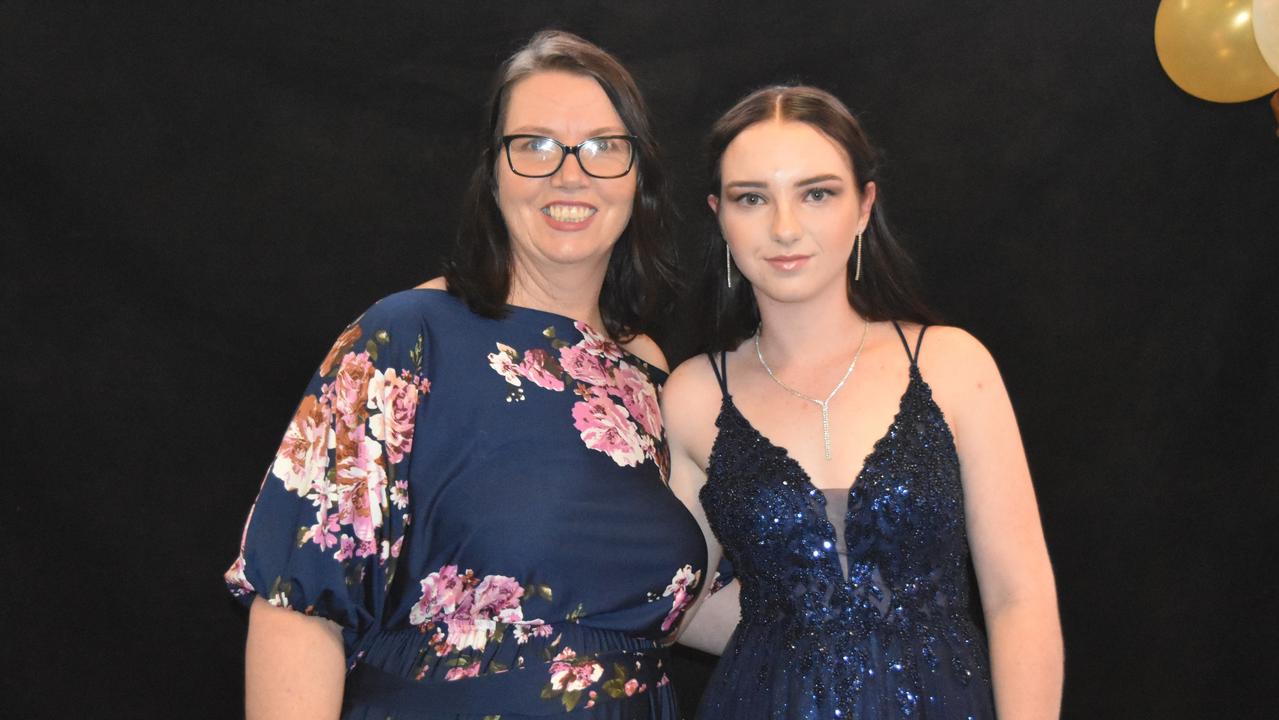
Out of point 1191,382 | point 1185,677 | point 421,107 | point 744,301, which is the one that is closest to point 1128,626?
point 1185,677

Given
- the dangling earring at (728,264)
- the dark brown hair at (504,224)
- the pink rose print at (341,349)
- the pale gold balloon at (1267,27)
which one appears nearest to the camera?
the pink rose print at (341,349)

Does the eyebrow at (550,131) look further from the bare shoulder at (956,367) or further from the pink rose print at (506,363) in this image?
the bare shoulder at (956,367)

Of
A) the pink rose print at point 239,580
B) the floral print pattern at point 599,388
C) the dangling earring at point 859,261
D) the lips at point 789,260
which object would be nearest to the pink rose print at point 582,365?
the floral print pattern at point 599,388

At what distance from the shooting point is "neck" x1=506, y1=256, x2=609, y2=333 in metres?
2.01

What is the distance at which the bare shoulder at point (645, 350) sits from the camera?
85.6 inches

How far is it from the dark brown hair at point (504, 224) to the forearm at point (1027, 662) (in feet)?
2.72

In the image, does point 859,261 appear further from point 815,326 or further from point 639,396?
point 639,396

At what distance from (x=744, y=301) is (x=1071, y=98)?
119 cm

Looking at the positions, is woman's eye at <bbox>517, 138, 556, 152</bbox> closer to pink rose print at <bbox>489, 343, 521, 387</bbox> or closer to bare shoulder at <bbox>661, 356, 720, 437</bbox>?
pink rose print at <bbox>489, 343, 521, 387</bbox>

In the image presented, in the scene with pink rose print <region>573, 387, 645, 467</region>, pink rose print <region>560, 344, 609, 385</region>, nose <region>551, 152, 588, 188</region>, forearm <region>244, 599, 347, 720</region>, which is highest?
nose <region>551, 152, 588, 188</region>

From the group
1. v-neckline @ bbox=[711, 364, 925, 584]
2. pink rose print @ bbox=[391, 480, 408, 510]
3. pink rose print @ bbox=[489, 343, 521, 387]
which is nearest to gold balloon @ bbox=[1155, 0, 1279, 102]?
v-neckline @ bbox=[711, 364, 925, 584]

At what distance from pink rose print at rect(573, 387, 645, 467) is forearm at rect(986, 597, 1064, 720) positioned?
24.6 inches

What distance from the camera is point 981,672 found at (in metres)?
1.79

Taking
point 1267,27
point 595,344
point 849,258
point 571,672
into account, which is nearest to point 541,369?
point 595,344
